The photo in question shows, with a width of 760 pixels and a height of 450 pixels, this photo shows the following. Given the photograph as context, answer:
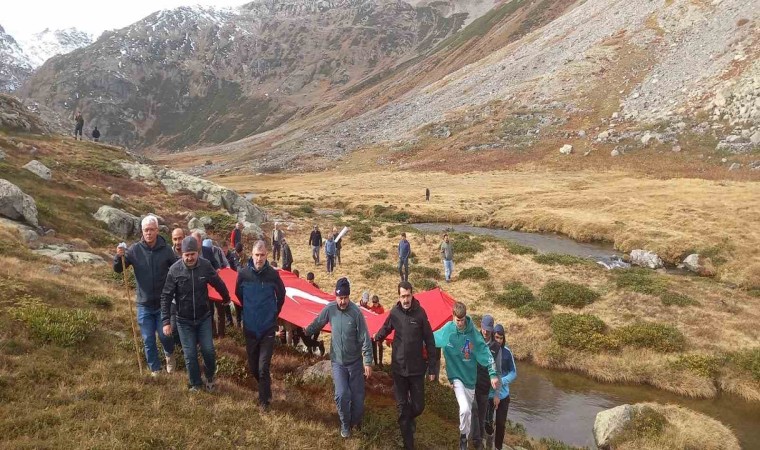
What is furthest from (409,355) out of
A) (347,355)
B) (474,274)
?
(474,274)

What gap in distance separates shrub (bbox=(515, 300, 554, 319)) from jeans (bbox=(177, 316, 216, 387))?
16118mm

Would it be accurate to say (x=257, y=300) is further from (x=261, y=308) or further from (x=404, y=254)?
(x=404, y=254)

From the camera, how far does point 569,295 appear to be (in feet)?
75.9

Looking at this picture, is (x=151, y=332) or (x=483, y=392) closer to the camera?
(x=151, y=332)

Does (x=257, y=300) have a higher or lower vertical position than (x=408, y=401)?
higher

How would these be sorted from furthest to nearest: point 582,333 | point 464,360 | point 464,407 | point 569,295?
point 569,295, point 582,333, point 464,360, point 464,407

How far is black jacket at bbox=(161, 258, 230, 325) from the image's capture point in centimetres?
859

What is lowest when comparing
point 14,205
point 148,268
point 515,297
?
point 515,297

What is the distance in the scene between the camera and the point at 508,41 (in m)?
160

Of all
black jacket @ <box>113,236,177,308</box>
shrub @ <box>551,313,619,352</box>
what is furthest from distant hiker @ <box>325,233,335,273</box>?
black jacket @ <box>113,236,177,308</box>

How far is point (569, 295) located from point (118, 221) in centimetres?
2601

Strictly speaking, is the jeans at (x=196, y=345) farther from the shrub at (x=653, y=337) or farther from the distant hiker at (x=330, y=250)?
the distant hiker at (x=330, y=250)

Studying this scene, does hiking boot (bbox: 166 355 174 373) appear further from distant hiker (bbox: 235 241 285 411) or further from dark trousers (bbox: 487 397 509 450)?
dark trousers (bbox: 487 397 509 450)

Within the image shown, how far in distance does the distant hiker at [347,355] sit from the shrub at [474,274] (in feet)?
61.8
